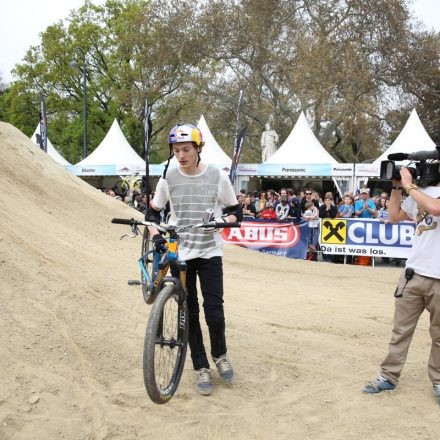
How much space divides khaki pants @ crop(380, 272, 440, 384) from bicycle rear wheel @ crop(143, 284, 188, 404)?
5.73 feet

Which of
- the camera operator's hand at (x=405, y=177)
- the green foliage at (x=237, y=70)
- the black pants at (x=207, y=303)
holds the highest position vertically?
the green foliage at (x=237, y=70)

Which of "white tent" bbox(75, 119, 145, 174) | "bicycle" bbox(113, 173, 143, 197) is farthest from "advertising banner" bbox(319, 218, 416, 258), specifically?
"white tent" bbox(75, 119, 145, 174)

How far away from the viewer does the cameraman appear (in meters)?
3.88

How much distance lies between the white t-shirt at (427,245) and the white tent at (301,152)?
15586 millimetres

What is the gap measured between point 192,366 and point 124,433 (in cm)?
133

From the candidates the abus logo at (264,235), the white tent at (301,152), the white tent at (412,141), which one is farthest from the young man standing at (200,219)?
the white tent at (301,152)

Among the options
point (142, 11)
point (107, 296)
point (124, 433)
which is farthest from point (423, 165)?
point (142, 11)

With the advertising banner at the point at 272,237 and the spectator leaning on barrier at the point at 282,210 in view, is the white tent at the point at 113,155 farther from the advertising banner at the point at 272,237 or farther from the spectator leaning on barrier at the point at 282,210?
the advertising banner at the point at 272,237

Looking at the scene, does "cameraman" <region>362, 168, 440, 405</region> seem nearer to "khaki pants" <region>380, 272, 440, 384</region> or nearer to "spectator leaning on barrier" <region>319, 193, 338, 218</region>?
"khaki pants" <region>380, 272, 440, 384</region>

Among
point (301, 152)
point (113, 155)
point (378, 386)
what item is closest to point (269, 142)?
point (301, 152)

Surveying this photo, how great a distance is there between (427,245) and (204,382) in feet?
7.04

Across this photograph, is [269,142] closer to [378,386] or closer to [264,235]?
[264,235]

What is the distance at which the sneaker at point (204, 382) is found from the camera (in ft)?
13.2

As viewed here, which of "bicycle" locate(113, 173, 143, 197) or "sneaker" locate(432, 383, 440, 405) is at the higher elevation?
"bicycle" locate(113, 173, 143, 197)
